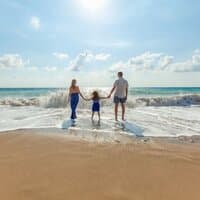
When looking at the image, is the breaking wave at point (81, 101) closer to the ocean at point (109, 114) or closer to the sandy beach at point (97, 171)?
the ocean at point (109, 114)

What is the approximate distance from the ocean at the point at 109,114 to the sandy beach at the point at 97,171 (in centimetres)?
210

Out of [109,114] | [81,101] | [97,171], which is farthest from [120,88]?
[81,101]

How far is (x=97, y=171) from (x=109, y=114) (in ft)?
25.5

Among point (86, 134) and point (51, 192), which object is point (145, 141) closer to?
point (86, 134)

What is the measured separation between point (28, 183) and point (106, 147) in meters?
2.02

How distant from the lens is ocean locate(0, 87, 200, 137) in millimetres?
7535

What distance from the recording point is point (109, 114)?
1132cm

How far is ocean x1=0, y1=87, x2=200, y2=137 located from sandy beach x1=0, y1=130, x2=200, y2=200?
2.10 meters

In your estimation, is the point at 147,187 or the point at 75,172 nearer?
the point at 147,187

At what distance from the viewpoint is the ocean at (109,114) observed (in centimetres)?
754

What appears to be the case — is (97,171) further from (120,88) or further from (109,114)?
(109,114)

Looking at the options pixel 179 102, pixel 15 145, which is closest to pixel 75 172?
pixel 15 145

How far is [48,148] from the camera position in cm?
480

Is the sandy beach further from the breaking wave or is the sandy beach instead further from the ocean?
the breaking wave
